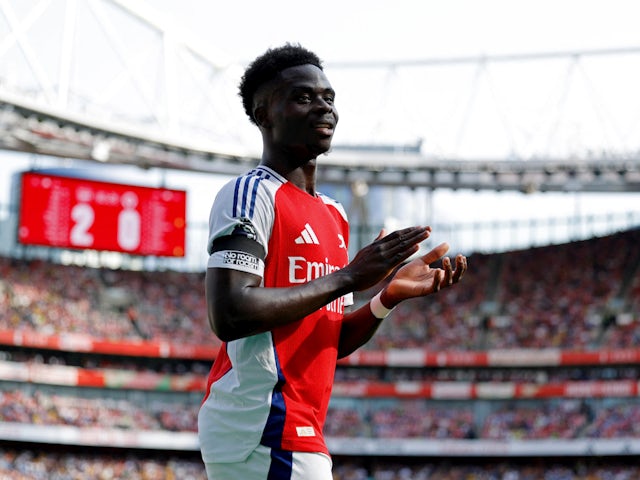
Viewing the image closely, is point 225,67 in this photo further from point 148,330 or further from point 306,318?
point 306,318

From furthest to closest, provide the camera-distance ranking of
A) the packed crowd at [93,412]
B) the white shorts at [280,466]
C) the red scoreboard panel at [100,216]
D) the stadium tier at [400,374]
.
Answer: the red scoreboard panel at [100,216] < the stadium tier at [400,374] < the packed crowd at [93,412] < the white shorts at [280,466]

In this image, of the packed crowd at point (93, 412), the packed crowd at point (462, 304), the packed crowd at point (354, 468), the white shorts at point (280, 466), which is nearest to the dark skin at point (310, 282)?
the white shorts at point (280, 466)

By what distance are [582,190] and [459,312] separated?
7.45m

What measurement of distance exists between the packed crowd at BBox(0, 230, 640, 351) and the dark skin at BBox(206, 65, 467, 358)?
115ft

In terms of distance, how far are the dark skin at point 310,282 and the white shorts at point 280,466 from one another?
485 millimetres

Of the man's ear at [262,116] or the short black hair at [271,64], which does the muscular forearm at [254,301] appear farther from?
the short black hair at [271,64]

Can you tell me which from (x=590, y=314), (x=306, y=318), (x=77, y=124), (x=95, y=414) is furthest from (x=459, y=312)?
(x=306, y=318)

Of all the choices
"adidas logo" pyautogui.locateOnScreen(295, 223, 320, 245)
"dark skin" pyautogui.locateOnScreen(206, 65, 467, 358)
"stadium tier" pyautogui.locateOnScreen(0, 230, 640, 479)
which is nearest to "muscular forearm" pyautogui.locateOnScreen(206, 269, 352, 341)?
"dark skin" pyautogui.locateOnScreen(206, 65, 467, 358)

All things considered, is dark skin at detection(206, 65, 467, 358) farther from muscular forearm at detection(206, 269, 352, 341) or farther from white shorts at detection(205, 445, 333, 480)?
white shorts at detection(205, 445, 333, 480)

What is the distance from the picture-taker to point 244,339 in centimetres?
383

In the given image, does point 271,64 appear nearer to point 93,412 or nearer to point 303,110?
point 303,110

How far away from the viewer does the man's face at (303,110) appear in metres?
3.98

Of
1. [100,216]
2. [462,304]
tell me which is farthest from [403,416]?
[100,216]

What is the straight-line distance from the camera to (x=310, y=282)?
369 cm
